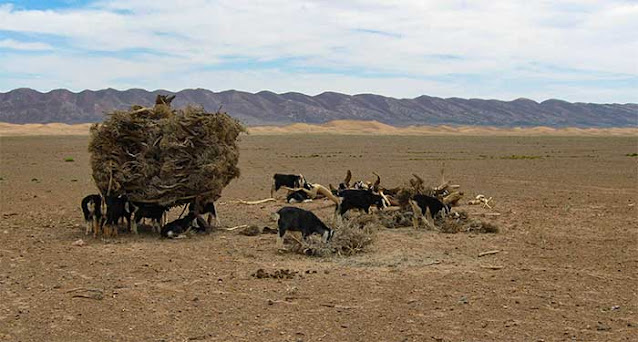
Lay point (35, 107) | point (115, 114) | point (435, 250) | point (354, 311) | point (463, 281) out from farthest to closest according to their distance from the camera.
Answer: point (35, 107), point (115, 114), point (435, 250), point (463, 281), point (354, 311)

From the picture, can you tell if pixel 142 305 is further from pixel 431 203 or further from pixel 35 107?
pixel 35 107

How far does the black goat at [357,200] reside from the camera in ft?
56.6

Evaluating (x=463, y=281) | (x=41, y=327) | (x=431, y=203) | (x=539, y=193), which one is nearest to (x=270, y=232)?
(x=431, y=203)

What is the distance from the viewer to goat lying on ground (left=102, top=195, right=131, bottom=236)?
15.4m

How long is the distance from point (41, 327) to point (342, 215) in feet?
31.2

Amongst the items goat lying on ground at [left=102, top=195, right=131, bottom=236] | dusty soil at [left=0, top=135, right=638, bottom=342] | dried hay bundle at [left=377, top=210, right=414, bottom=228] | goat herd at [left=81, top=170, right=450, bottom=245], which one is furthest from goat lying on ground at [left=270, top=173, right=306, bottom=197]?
goat lying on ground at [left=102, top=195, right=131, bottom=236]

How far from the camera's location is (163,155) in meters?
15.8

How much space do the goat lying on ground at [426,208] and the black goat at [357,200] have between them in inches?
43.5

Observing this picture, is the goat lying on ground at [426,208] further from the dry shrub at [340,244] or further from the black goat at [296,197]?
the black goat at [296,197]

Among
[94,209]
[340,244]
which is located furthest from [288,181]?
[340,244]

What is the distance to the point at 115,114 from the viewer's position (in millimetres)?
16047

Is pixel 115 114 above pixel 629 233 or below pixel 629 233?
above

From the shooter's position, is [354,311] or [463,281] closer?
[354,311]

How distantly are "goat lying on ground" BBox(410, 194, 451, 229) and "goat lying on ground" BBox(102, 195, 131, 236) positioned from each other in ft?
22.4
